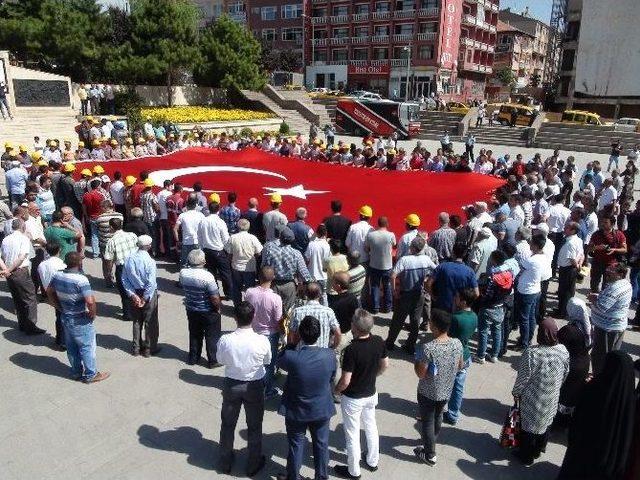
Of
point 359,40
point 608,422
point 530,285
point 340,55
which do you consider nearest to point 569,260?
point 530,285

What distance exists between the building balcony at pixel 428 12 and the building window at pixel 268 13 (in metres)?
19.4

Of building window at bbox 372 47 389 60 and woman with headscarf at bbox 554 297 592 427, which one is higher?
building window at bbox 372 47 389 60

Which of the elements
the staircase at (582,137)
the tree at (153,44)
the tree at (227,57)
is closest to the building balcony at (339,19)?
the tree at (227,57)

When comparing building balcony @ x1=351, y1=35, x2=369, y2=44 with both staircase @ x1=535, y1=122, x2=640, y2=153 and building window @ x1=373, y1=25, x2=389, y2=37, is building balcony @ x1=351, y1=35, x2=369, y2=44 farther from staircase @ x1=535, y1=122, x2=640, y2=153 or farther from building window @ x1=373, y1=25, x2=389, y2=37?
staircase @ x1=535, y1=122, x2=640, y2=153

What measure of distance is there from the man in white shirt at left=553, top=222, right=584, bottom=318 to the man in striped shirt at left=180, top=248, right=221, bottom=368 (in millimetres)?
5306

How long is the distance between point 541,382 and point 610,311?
1.88 metres

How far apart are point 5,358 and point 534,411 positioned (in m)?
6.57

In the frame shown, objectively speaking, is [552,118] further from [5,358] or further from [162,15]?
[5,358]

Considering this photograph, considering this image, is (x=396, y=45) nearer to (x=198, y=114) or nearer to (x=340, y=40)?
(x=340, y=40)

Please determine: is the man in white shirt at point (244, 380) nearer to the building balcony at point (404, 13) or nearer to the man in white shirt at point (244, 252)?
the man in white shirt at point (244, 252)

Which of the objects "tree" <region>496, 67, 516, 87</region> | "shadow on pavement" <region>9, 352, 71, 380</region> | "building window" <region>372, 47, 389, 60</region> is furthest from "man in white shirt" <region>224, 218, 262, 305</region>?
"tree" <region>496, 67, 516, 87</region>

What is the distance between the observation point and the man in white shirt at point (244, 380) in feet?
15.1

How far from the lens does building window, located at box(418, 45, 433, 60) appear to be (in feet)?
179

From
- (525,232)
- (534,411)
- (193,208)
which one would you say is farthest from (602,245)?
(193,208)
